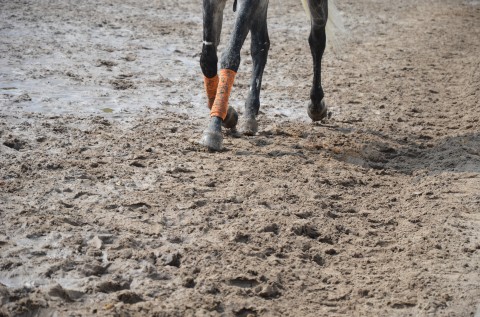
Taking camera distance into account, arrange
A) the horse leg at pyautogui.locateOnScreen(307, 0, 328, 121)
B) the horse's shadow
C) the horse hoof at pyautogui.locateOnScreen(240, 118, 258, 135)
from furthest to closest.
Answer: the horse leg at pyautogui.locateOnScreen(307, 0, 328, 121), the horse hoof at pyautogui.locateOnScreen(240, 118, 258, 135), the horse's shadow

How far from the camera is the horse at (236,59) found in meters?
5.69

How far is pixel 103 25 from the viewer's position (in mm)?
9742

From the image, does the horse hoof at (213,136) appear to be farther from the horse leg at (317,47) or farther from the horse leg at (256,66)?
the horse leg at (317,47)

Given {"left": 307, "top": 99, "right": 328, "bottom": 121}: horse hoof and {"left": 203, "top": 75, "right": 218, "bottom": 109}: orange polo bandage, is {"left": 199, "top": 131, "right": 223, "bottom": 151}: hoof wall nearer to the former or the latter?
{"left": 203, "top": 75, "right": 218, "bottom": 109}: orange polo bandage

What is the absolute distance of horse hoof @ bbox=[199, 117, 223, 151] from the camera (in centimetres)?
564

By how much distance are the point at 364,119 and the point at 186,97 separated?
1.74 metres

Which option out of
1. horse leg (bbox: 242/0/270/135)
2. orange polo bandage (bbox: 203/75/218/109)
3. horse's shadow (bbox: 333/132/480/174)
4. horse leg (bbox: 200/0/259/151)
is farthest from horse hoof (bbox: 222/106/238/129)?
horse's shadow (bbox: 333/132/480/174)

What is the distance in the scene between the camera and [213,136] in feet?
18.5

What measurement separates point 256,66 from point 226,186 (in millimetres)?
1865

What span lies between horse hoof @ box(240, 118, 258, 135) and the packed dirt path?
0.07 m

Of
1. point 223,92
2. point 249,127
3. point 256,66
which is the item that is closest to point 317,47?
point 256,66

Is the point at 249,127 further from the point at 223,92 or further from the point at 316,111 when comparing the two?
the point at 316,111

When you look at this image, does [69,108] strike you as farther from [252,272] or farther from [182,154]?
[252,272]

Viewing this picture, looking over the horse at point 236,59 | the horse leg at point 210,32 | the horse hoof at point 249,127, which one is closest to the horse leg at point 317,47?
the horse at point 236,59
